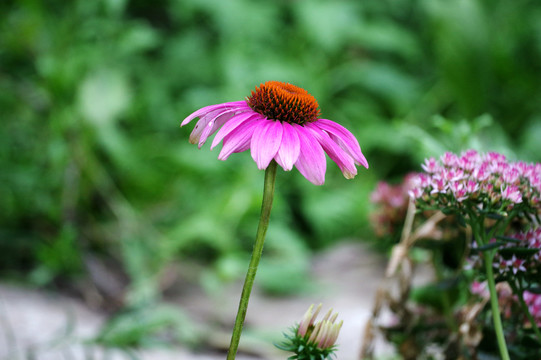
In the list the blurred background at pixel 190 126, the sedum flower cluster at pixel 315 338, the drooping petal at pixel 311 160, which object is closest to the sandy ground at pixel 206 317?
the blurred background at pixel 190 126

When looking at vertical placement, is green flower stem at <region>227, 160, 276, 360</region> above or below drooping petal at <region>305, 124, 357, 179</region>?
below

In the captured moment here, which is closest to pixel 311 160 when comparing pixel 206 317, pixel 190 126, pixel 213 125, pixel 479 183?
pixel 213 125

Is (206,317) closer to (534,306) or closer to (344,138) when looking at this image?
(534,306)

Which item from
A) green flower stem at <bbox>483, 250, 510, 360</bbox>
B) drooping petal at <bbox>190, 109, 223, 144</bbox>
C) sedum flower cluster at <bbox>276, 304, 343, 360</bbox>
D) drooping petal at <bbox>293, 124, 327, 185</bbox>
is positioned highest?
drooping petal at <bbox>190, 109, 223, 144</bbox>

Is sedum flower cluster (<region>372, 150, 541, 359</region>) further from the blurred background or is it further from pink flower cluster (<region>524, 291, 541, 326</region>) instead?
the blurred background

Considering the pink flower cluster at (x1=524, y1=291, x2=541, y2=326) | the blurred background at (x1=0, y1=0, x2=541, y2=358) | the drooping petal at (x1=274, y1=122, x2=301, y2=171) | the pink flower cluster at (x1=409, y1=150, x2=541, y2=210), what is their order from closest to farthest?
1. the drooping petal at (x1=274, y1=122, x2=301, y2=171)
2. the pink flower cluster at (x1=409, y1=150, x2=541, y2=210)
3. the pink flower cluster at (x1=524, y1=291, x2=541, y2=326)
4. the blurred background at (x1=0, y1=0, x2=541, y2=358)

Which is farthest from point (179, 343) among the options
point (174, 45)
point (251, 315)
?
point (174, 45)

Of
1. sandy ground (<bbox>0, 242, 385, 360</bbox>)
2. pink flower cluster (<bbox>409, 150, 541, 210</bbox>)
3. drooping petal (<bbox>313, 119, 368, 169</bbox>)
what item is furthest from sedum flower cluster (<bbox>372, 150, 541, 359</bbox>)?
sandy ground (<bbox>0, 242, 385, 360</bbox>)
